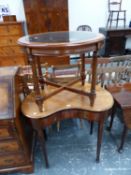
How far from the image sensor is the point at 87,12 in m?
4.40

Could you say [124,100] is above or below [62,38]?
below

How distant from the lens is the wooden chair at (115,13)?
429cm

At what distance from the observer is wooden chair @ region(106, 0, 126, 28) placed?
429cm

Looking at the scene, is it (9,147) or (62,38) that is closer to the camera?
(62,38)

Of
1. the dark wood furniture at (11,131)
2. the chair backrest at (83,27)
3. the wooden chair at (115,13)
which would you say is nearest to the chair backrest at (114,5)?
the wooden chair at (115,13)

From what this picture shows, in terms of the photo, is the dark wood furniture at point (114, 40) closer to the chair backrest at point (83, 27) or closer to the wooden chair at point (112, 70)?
the chair backrest at point (83, 27)

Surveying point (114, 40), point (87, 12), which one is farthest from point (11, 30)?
point (114, 40)

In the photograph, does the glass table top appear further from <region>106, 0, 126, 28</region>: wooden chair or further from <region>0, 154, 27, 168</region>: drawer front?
<region>106, 0, 126, 28</region>: wooden chair

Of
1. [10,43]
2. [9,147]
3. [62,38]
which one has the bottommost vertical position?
[9,147]

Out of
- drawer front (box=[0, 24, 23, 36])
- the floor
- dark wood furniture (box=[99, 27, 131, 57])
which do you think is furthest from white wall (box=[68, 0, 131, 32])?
the floor

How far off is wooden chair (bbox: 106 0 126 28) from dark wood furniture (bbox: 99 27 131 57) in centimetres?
34

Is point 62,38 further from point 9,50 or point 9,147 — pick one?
point 9,50

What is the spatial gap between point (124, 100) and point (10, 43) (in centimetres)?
318

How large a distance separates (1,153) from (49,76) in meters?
0.91
